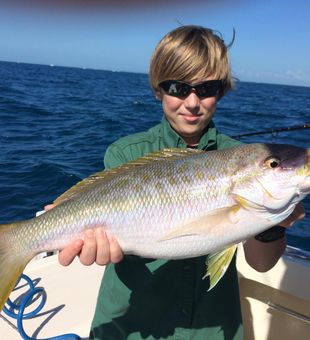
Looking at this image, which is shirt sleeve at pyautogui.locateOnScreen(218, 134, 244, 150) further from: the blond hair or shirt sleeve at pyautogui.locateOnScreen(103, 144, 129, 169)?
shirt sleeve at pyautogui.locateOnScreen(103, 144, 129, 169)

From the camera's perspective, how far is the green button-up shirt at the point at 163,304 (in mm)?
2486

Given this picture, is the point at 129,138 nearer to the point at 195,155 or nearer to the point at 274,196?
the point at 195,155

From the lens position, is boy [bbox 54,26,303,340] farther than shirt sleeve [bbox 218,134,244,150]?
No

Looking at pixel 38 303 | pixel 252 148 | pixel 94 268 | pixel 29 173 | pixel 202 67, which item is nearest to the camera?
pixel 252 148

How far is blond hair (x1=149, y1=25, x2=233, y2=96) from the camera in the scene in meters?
2.79

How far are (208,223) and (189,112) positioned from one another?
0.85 metres

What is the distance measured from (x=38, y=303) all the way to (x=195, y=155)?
2.33m

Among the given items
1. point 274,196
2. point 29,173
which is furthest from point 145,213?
point 29,173

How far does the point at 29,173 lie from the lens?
1042cm

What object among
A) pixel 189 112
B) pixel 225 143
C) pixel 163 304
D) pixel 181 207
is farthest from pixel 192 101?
pixel 163 304

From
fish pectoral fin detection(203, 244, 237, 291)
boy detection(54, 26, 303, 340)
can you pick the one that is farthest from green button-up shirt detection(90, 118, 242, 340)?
fish pectoral fin detection(203, 244, 237, 291)

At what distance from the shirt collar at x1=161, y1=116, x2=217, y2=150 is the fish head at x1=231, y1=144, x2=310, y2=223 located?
0.44 m

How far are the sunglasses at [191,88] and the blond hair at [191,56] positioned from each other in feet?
0.12

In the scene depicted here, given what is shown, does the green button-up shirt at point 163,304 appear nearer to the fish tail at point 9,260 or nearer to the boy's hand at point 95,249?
the boy's hand at point 95,249
